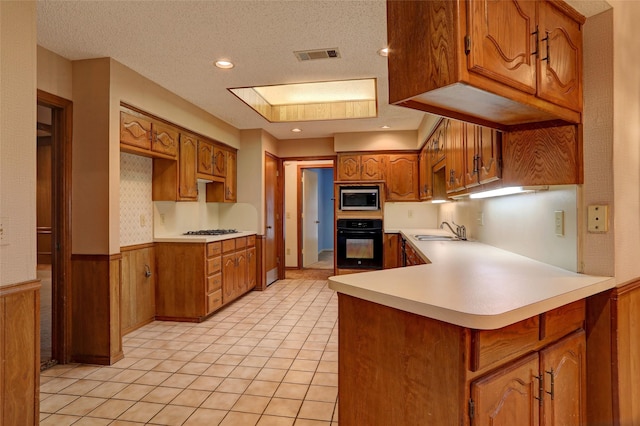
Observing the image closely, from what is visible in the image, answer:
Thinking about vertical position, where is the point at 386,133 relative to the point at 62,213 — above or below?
above

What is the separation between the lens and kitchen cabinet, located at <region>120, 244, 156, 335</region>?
3.16 meters

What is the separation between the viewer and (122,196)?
3.15m

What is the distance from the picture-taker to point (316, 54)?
8.53ft

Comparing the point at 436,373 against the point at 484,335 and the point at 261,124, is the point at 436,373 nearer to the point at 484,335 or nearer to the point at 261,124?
the point at 484,335

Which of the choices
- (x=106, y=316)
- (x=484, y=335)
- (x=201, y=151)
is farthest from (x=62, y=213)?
(x=484, y=335)

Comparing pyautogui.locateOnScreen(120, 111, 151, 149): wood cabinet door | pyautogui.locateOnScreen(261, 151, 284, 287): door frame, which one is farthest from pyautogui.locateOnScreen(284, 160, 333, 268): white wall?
pyautogui.locateOnScreen(120, 111, 151, 149): wood cabinet door

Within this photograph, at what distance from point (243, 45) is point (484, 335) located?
7.75 feet

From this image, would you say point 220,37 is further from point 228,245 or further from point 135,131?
point 228,245

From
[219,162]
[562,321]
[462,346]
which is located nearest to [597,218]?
[562,321]

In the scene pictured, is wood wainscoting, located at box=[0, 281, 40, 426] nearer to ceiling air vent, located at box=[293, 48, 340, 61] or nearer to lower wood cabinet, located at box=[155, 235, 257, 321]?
lower wood cabinet, located at box=[155, 235, 257, 321]

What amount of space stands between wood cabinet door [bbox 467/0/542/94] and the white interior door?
218 inches

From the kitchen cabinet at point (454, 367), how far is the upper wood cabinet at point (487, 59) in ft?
2.53

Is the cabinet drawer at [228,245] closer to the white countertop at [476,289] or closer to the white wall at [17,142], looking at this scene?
the white wall at [17,142]

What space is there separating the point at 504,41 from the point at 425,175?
3.49 metres
